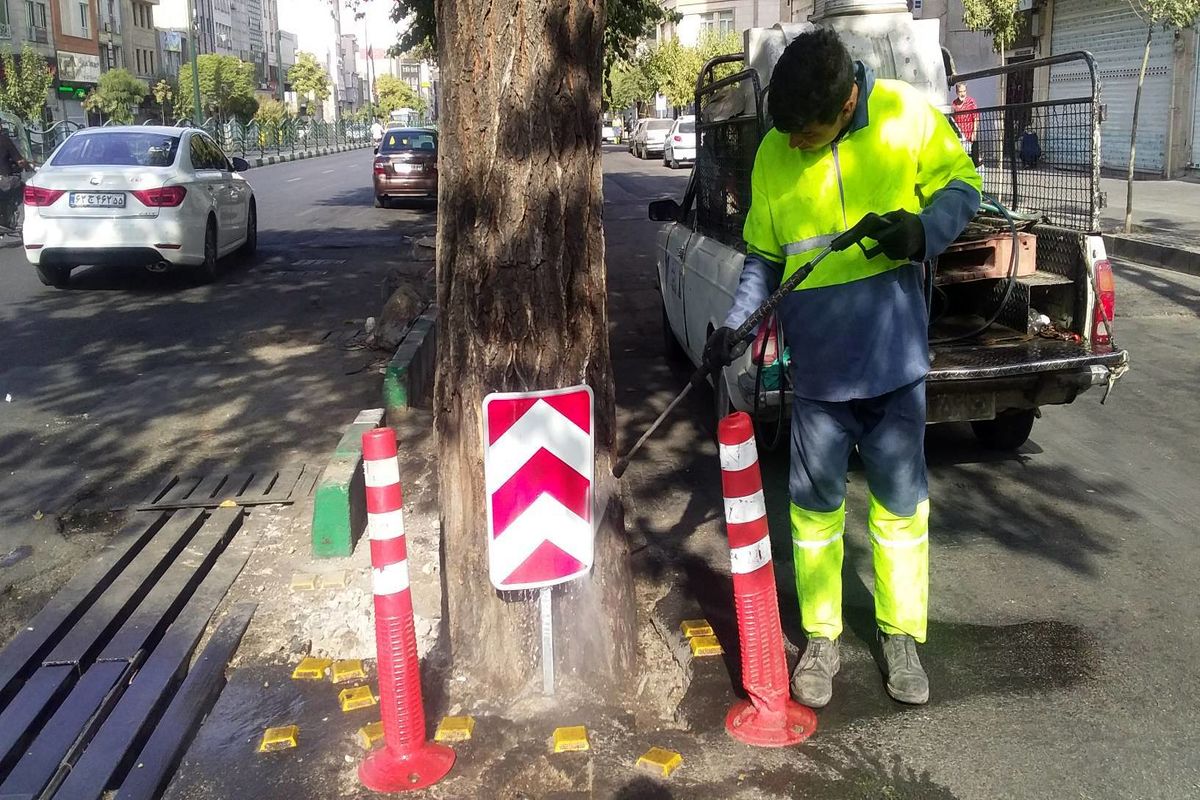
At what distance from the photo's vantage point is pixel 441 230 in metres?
3.63

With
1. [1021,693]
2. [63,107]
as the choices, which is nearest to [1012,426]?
[1021,693]

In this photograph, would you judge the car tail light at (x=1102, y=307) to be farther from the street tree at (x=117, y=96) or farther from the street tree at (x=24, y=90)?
the street tree at (x=117, y=96)

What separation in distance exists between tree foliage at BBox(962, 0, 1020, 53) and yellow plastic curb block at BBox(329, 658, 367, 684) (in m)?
19.5

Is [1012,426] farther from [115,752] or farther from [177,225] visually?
[177,225]

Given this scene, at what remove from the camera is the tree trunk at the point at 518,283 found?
343cm

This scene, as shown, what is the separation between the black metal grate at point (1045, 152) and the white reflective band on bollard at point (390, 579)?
4.06 m

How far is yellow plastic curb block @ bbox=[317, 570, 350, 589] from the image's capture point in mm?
4684

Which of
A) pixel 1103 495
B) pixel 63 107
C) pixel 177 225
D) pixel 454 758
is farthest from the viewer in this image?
pixel 63 107

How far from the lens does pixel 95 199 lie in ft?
38.0

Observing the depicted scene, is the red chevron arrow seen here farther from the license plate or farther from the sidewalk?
the license plate

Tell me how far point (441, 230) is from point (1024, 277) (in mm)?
3489

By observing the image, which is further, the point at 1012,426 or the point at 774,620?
the point at 1012,426

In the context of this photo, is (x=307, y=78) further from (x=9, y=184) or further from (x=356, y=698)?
(x=356, y=698)

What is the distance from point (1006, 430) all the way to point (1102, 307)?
98 cm
